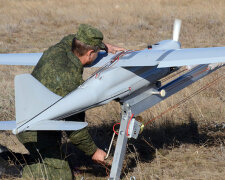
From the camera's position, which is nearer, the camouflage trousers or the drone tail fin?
the drone tail fin

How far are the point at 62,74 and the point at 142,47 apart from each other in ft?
40.2

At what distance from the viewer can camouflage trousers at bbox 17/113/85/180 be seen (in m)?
5.20

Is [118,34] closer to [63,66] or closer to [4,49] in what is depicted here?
[4,49]

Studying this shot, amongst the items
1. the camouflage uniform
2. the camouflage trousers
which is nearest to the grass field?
the camouflage trousers

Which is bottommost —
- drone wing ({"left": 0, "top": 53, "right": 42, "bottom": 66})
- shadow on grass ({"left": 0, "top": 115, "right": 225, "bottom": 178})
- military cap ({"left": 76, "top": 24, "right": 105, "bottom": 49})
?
shadow on grass ({"left": 0, "top": 115, "right": 225, "bottom": 178})

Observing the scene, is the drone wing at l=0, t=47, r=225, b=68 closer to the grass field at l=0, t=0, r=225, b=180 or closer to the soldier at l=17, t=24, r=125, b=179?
the soldier at l=17, t=24, r=125, b=179

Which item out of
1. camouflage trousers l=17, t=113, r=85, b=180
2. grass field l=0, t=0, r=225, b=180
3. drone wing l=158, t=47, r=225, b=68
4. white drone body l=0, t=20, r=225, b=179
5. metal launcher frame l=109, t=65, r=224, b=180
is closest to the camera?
white drone body l=0, t=20, r=225, b=179

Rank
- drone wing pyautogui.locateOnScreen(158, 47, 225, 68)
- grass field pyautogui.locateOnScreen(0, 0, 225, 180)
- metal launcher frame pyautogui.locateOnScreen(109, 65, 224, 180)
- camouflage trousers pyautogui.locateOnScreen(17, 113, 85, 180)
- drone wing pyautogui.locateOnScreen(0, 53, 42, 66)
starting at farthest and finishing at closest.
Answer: grass field pyautogui.locateOnScreen(0, 0, 225, 180), drone wing pyautogui.locateOnScreen(0, 53, 42, 66), camouflage trousers pyautogui.locateOnScreen(17, 113, 85, 180), metal launcher frame pyautogui.locateOnScreen(109, 65, 224, 180), drone wing pyautogui.locateOnScreen(158, 47, 225, 68)

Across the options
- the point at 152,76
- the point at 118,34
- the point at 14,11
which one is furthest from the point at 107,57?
the point at 14,11

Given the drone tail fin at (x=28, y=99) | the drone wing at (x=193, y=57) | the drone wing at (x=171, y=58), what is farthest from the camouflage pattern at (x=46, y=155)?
the drone wing at (x=193, y=57)

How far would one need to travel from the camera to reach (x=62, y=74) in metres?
4.91

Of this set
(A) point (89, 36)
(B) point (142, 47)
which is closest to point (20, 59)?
(A) point (89, 36)

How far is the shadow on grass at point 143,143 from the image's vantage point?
5.93 meters

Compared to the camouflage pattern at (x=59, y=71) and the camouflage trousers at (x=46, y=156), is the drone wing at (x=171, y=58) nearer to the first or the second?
the camouflage pattern at (x=59, y=71)
